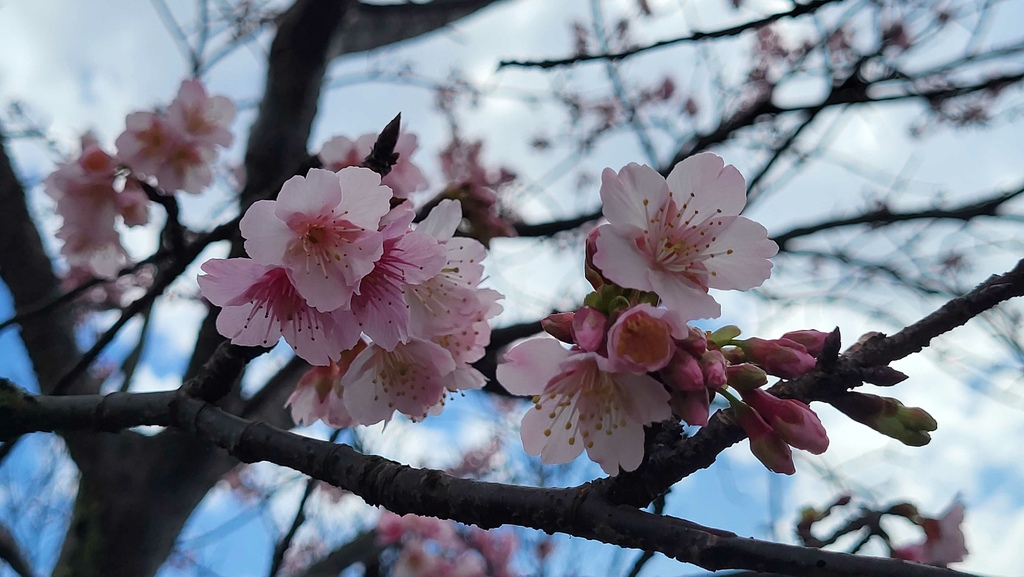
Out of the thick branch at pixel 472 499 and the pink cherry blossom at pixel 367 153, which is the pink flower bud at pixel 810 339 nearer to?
the thick branch at pixel 472 499

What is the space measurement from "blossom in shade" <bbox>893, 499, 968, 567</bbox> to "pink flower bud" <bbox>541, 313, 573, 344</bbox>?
4.13 ft

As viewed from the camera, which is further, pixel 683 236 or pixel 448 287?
pixel 448 287

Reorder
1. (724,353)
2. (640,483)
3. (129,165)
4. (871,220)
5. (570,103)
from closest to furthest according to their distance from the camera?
1. (640,483)
2. (724,353)
3. (129,165)
4. (871,220)
5. (570,103)

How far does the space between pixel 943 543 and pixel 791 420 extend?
1178 mm

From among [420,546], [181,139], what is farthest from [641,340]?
[420,546]

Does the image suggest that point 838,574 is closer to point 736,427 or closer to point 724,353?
point 736,427

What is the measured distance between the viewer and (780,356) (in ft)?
2.74

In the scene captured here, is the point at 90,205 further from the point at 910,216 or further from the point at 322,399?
the point at 910,216

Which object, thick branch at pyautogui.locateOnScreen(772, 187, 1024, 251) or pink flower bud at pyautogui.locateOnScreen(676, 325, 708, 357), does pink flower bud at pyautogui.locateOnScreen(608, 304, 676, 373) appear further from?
thick branch at pyautogui.locateOnScreen(772, 187, 1024, 251)

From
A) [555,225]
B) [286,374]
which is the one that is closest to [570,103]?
[555,225]

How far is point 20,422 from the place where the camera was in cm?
120

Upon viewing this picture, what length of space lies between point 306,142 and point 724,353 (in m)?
2.36

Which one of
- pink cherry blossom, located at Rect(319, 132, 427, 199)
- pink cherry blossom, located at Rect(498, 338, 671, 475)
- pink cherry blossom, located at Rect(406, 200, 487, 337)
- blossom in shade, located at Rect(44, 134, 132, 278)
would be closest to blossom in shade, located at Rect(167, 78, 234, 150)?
blossom in shade, located at Rect(44, 134, 132, 278)

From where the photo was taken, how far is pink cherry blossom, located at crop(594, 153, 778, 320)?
Result: 82 centimetres
